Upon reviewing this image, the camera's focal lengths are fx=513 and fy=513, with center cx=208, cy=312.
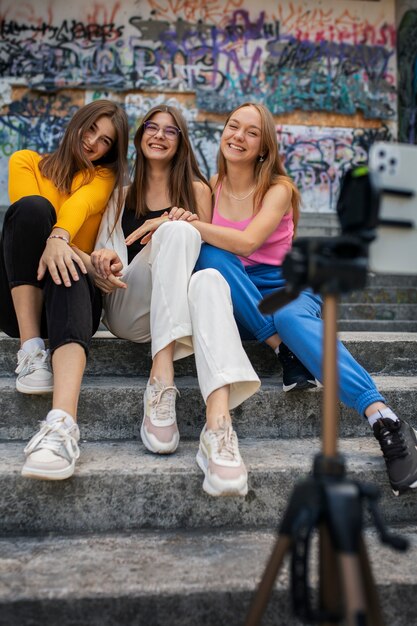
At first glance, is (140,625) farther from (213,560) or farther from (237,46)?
(237,46)

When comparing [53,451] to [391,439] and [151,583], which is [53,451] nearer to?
[151,583]

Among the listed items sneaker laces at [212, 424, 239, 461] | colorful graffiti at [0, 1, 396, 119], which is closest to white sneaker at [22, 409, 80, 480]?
sneaker laces at [212, 424, 239, 461]

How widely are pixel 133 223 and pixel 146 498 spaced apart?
50.2 inches

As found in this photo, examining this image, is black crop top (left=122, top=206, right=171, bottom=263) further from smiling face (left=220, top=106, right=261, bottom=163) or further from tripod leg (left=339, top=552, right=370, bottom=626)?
tripod leg (left=339, top=552, right=370, bottom=626)

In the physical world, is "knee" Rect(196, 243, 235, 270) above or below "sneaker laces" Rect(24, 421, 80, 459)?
above

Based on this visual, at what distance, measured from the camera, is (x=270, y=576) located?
3.10ft

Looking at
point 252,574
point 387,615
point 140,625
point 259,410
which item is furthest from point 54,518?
point 387,615

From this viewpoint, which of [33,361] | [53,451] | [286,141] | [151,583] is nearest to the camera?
[151,583]

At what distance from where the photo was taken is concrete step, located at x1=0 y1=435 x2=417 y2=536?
1620 millimetres

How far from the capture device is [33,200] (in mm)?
2000

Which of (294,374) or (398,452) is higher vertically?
(294,374)

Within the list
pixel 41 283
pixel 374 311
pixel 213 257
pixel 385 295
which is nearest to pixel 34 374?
pixel 41 283

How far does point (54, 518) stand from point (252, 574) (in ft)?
2.19

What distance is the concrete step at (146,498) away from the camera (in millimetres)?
1620
